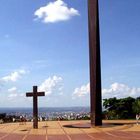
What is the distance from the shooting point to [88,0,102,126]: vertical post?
34.6 meters

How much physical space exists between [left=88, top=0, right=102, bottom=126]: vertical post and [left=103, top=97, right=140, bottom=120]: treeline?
1167 cm

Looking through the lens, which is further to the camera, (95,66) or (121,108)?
(121,108)

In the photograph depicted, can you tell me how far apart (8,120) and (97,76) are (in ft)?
54.6

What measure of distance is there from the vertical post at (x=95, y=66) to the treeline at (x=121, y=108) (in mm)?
11674

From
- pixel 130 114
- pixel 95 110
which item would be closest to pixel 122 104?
pixel 130 114

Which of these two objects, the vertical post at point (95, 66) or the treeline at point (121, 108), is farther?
the treeline at point (121, 108)

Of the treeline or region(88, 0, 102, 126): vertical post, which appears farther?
the treeline

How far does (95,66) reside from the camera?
34.6 meters

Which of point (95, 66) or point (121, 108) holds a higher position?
point (95, 66)

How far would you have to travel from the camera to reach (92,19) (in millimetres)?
35062

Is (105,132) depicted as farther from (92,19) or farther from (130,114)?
(130,114)

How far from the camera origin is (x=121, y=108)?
4659 cm

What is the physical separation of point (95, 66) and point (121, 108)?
13.4 meters

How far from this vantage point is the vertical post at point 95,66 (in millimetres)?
34562
